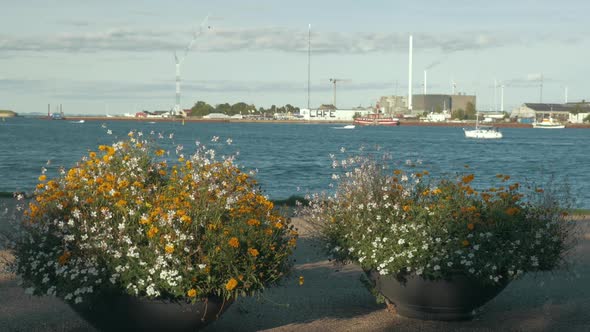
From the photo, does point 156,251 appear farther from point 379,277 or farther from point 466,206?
point 466,206

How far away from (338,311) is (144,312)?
8.01 ft

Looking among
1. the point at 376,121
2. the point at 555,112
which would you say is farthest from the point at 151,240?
the point at 555,112

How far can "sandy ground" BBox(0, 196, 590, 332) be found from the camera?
24.7ft

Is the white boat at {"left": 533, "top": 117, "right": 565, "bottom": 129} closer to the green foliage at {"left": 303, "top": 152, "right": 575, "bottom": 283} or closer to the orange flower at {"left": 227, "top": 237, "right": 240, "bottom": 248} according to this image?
the green foliage at {"left": 303, "top": 152, "right": 575, "bottom": 283}

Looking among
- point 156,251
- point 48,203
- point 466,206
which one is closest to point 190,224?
point 156,251

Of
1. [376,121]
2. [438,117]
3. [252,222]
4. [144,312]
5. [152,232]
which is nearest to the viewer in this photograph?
[152,232]

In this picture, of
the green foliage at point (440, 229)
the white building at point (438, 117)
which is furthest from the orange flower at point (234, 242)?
Answer: the white building at point (438, 117)

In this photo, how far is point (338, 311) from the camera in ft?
27.0

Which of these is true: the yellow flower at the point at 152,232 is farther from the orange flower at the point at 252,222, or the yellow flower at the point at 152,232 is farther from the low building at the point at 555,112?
the low building at the point at 555,112

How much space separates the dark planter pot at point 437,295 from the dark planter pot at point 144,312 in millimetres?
1787

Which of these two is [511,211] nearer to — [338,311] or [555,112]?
[338,311]

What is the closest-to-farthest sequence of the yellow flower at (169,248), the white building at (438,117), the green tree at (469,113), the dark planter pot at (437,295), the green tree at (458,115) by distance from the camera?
1. the yellow flower at (169,248)
2. the dark planter pot at (437,295)
3. the white building at (438,117)
4. the green tree at (458,115)
5. the green tree at (469,113)

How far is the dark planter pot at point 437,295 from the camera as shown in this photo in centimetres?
738

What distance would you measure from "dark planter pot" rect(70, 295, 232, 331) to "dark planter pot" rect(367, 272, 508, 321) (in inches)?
70.3
